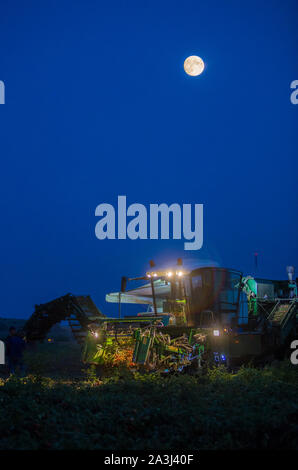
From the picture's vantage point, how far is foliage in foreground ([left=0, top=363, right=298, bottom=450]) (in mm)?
6098

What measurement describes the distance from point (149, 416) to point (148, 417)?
0.09m

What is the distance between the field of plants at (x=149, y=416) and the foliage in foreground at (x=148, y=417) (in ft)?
0.05

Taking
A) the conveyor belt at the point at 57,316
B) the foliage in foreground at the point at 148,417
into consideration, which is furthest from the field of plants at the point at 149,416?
the conveyor belt at the point at 57,316

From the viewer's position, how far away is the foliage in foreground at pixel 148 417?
6098 mm

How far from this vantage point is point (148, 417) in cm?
693

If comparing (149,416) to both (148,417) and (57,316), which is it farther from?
(57,316)

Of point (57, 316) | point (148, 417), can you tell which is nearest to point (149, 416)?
point (148, 417)

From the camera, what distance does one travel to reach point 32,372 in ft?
37.1

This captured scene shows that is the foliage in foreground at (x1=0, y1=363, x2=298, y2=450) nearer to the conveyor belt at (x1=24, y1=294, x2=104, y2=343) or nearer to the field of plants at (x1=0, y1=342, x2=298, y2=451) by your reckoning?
the field of plants at (x1=0, y1=342, x2=298, y2=451)

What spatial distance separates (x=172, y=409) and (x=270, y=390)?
3.08 meters

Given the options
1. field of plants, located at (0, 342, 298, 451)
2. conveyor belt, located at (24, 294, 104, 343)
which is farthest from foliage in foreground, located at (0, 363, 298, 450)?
Answer: conveyor belt, located at (24, 294, 104, 343)

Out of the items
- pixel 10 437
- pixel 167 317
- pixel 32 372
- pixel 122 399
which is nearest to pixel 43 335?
pixel 167 317

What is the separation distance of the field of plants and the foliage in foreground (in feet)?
0.05
